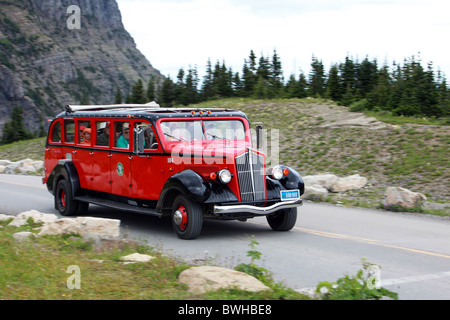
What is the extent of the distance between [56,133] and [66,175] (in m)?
1.58

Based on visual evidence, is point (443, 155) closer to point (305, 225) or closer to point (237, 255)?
point (305, 225)

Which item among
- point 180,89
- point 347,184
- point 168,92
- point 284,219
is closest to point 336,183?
point 347,184

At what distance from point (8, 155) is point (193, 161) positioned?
3003cm

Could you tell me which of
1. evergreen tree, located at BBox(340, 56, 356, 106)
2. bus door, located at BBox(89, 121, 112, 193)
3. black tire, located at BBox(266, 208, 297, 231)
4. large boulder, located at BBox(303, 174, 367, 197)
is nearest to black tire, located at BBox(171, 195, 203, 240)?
black tire, located at BBox(266, 208, 297, 231)

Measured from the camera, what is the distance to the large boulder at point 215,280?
6.19 meters

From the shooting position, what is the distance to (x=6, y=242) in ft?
27.8

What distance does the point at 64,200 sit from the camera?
520 inches

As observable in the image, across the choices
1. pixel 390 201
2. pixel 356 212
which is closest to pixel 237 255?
pixel 356 212

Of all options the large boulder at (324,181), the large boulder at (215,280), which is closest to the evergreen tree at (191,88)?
the large boulder at (324,181)

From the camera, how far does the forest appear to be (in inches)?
1081

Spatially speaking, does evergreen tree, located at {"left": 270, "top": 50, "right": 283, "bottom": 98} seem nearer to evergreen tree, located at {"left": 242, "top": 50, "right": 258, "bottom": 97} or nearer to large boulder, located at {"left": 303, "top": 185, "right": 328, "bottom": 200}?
evergreen tree, located at {"left": 242, "top": 50, "right": 258, "bottom": 97}

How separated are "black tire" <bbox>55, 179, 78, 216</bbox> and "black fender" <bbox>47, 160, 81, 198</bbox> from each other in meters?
0.12

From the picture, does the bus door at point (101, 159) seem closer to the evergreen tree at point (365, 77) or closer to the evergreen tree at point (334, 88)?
the evergreen tree at point (334, 88)

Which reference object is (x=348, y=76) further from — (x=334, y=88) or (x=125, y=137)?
(x=125, y=137)
